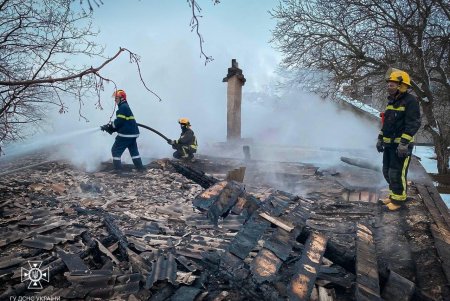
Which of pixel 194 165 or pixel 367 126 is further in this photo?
→ pixel 367 126

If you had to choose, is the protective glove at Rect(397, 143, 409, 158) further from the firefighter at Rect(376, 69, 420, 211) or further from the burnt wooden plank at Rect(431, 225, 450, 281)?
the burnt wooden plank at Rect(431, 225, 450, 281)

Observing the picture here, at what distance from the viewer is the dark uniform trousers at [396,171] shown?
4.97 meters

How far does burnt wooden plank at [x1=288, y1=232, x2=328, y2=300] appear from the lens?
2.55m

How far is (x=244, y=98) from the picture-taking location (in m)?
26.8

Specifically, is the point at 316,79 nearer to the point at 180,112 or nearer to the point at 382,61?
the point at 382,61

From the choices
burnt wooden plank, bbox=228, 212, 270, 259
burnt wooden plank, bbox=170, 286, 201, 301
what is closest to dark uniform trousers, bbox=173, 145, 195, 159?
burnt wooden plank, bbox=228, 212, 270, 259

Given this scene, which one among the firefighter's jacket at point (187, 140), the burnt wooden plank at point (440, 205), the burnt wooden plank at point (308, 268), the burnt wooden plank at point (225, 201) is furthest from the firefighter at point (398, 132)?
the firefighter's jacket at point (187, 140)

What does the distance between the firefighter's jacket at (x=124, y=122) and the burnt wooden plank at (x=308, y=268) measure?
5868 millimetres

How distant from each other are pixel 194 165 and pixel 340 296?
6.22 meters

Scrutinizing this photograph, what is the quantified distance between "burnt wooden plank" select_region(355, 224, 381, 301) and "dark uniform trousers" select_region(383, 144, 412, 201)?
1663 millimetres

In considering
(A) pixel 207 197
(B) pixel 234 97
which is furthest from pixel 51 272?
(B) pixel 234 97

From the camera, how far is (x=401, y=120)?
4969mm

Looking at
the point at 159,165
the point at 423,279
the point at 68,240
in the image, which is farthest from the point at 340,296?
the point at 159,165

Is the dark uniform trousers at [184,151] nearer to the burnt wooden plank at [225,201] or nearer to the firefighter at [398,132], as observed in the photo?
the firefighter at [398,132]
